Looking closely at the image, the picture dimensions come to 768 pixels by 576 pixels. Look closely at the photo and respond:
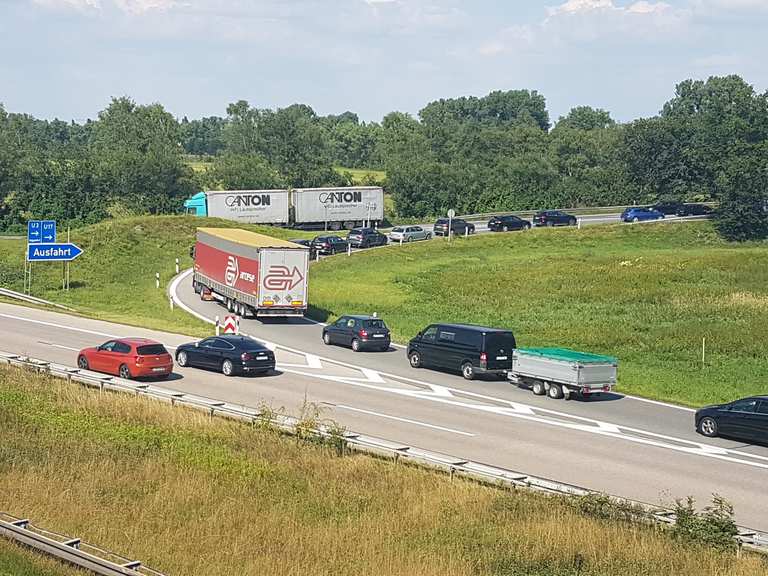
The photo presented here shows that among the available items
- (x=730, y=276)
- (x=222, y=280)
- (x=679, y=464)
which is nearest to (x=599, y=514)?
(x=679, y=464)

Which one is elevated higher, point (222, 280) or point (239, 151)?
point (239, 151)

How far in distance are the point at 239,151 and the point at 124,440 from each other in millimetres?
129996

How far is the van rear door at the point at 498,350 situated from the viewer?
3612 cm

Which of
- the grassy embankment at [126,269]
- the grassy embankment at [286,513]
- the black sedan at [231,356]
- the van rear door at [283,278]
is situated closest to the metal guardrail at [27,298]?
the grassy embankment at [126,269]

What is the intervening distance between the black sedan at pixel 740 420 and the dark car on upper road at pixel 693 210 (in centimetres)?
6477

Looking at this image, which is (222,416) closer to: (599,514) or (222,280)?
(599,514)

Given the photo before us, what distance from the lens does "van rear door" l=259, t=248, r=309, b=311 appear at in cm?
4734

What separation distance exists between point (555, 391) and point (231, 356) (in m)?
11.1

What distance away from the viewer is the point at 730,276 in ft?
211

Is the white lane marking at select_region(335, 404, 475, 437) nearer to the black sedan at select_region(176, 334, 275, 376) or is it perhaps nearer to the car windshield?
the black sedan at select_region(176, 334, 275, 376)

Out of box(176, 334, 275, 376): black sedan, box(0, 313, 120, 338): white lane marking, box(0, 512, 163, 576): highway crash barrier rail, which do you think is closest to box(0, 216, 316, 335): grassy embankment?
box(0, 313, 120, 338): white lane marking

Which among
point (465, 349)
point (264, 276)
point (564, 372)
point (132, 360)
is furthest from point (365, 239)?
point (564, 372)

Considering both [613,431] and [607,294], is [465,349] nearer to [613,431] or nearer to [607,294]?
[613,431]

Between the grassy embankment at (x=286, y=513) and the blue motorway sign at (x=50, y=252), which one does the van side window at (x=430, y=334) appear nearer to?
the grassy embankment at (x=286, y=513)
